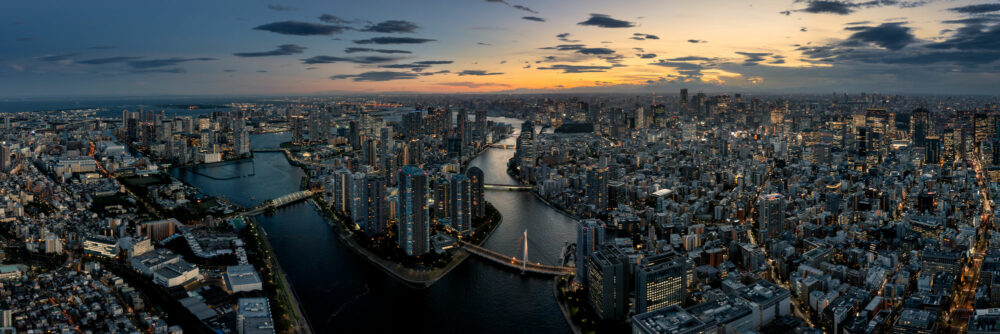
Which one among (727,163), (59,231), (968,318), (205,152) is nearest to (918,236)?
(968,318)

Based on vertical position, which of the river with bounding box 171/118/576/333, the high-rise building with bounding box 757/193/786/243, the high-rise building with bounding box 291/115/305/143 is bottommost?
the river with bounding box 171/118/576/333

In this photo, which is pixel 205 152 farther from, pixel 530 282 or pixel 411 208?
pixel 530 282

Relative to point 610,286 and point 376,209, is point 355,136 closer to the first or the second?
point 376,209

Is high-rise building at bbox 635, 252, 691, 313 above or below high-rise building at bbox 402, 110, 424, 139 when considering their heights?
below

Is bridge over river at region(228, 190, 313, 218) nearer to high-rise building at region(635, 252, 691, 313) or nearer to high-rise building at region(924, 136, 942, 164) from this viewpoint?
high-rise building at region(635, 252, 691, 313)

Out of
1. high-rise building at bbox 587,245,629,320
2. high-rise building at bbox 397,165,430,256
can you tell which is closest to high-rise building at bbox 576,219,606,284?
high-rise building at bbox 587,245,629,320

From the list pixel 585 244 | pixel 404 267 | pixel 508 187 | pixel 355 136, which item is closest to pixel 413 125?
pixel 355 136

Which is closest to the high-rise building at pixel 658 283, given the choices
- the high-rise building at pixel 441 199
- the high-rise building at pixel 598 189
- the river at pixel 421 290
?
the river at pixel 421 290
